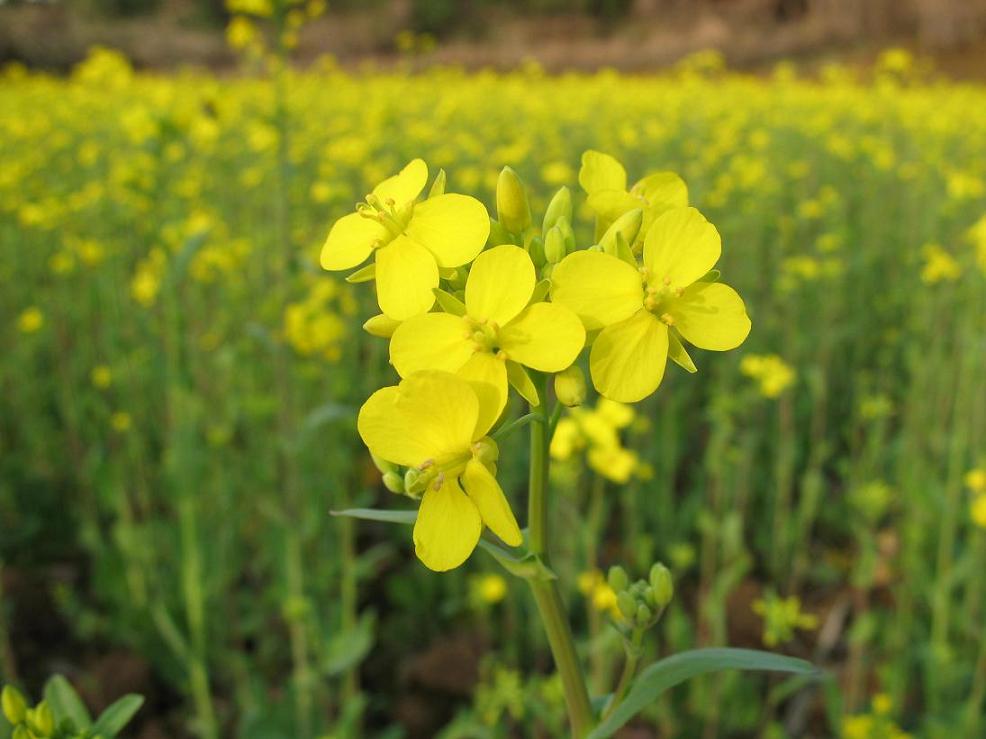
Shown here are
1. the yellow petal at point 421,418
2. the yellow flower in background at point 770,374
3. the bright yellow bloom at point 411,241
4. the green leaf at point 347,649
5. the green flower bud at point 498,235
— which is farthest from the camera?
the yellow flower in background at point 770,374

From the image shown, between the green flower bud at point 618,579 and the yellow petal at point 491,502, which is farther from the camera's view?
the green flower bud at point 618,579

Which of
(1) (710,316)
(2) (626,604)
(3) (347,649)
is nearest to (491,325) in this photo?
(1) (710,316)

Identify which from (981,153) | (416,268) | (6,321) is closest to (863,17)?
(981,153)

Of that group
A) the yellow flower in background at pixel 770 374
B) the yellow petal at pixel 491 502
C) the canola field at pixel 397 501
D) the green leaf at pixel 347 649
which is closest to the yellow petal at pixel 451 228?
the yellow petal at pixel 491 502

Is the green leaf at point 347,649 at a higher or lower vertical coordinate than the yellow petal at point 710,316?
lower

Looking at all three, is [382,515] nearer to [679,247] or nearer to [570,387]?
[570,387]

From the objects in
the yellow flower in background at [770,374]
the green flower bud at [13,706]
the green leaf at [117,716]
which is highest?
the green flower bud at [13,706]

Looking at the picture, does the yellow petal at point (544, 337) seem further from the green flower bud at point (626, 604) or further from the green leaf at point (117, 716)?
the green leaf at point (117, 716)

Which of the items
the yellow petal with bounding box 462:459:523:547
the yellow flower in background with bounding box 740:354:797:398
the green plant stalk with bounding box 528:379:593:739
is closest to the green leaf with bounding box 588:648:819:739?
the green plant stalk with bounding box 528:379:593:739
